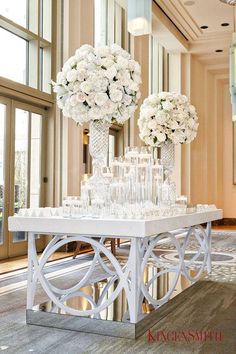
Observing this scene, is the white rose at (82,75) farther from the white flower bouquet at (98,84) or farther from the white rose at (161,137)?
the white rose at (161,137)

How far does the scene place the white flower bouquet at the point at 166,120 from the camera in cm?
491

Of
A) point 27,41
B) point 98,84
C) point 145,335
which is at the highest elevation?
point 27,41

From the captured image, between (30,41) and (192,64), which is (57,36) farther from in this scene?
(192,64)

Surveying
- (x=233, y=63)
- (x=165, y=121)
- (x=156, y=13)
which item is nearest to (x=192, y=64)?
(x=156, y=13)

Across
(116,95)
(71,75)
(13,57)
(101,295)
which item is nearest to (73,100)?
(71,75)

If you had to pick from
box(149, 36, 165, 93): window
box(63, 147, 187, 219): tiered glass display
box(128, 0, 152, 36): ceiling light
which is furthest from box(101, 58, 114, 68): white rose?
box(149, 36, 165, 93): window

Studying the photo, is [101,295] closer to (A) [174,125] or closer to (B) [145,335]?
(B) [145,335]

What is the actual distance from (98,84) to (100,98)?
102 mm

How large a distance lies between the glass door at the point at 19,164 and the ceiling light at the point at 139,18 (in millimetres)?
2287

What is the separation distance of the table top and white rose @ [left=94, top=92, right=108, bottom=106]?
0.88 m

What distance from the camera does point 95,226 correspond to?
122 inches

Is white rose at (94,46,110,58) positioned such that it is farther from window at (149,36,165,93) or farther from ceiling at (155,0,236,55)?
window at (149,36,165,93)

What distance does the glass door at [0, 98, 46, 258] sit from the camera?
677cm

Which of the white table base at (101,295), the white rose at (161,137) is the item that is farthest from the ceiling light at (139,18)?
the white table base at (101,295)
